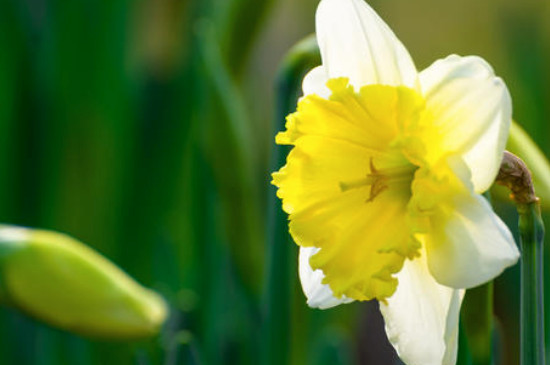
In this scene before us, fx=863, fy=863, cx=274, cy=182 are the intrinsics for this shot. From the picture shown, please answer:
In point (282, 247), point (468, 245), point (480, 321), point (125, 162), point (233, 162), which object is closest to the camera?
point (468, 245)

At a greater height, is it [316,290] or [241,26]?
[241,26]

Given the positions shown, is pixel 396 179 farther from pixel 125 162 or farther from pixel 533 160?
pixel 125 162

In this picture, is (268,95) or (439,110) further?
(268,95)

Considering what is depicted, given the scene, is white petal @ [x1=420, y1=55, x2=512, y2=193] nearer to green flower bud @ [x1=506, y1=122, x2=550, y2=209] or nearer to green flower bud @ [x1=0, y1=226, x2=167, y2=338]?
green flower bud @ [x1=506, y1=122, x2=550, y2=209]

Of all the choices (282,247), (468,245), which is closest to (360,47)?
(468,245)

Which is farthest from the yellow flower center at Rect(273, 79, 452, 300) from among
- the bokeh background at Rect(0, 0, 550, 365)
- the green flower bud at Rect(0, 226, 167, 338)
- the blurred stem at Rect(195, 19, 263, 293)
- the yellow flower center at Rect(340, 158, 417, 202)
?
the bokeh background at Rect(0, 0, 550, 365)

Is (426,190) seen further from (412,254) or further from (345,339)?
(345,339)

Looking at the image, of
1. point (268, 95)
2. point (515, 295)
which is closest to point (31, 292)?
point (515, 295)
